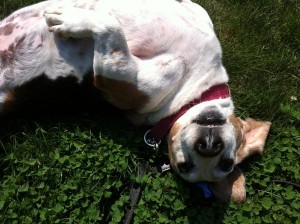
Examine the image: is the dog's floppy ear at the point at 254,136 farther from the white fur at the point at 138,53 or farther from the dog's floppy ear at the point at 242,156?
the white fur at the point at 138,53

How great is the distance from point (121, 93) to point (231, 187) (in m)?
1.14

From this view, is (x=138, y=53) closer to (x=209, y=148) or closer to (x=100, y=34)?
(x=100, y=34)

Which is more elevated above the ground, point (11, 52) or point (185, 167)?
point (11, 52)

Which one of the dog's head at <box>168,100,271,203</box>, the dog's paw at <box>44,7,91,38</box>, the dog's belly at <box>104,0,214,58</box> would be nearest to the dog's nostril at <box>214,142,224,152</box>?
the dog's head at <box>168,100,271,203</box>

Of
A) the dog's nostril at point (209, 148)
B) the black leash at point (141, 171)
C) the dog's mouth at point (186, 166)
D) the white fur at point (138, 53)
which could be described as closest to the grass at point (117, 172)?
the black leash at point (141, 171)

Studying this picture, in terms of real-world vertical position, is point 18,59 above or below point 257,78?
above

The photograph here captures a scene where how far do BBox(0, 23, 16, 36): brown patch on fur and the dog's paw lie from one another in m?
0.43

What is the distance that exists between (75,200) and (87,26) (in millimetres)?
1413

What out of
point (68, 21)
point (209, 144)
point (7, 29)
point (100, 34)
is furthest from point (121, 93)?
point (7, 29)

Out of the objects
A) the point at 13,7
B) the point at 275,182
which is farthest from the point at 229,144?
the point at 13,7

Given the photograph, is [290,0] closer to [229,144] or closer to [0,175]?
[229,144]

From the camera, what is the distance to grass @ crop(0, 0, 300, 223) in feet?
12.1

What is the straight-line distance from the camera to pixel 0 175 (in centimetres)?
389

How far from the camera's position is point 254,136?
3.75 m
